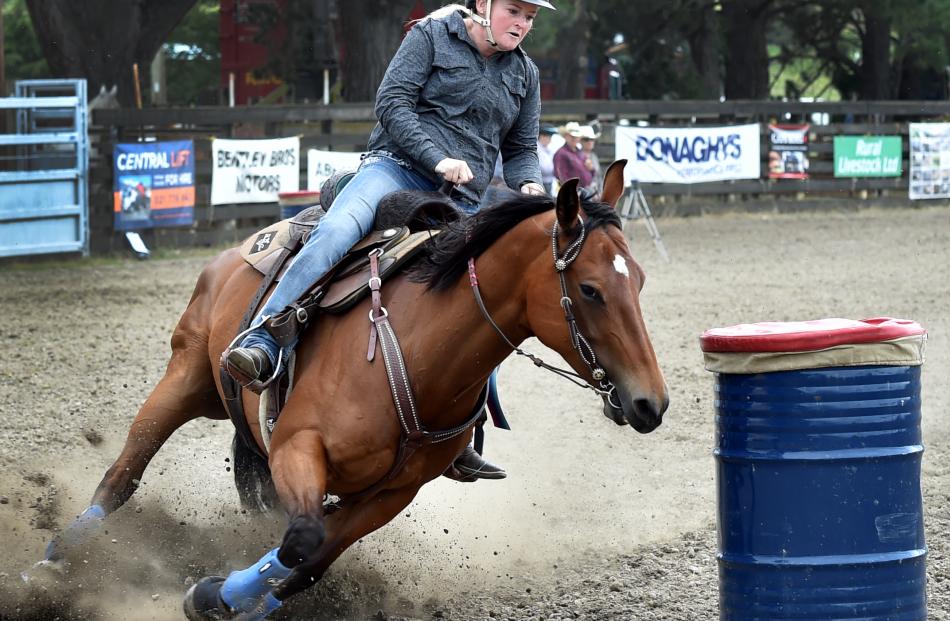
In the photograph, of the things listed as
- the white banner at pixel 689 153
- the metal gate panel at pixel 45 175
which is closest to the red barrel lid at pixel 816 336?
the metal gate panel at pixel 45 175

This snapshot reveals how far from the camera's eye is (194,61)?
113 feet

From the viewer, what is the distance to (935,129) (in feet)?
75.0

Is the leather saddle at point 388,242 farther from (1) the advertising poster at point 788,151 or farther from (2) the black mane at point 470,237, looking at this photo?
(1) the advertising poster at point 788,151

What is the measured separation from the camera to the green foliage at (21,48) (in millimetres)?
29750

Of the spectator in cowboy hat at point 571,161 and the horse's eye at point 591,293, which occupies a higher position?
the spectator in cowboy hat at point 571,161

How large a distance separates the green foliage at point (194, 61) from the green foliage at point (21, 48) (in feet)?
11.1

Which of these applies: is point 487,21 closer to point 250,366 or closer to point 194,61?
point 250,366

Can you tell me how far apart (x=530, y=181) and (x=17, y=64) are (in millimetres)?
28204

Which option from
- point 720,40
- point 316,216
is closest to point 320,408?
point 316,216

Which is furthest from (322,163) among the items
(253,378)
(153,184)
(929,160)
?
(253,378)

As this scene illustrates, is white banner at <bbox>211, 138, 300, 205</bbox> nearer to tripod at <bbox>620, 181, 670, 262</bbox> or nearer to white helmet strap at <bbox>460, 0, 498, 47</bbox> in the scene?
tripod at <bbox>620, 181, 670, 262</bbox>

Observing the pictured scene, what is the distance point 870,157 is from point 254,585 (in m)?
20.4

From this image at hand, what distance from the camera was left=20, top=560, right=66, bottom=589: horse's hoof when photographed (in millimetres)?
4922

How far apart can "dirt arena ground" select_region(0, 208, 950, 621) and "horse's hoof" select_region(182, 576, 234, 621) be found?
0.50 m
